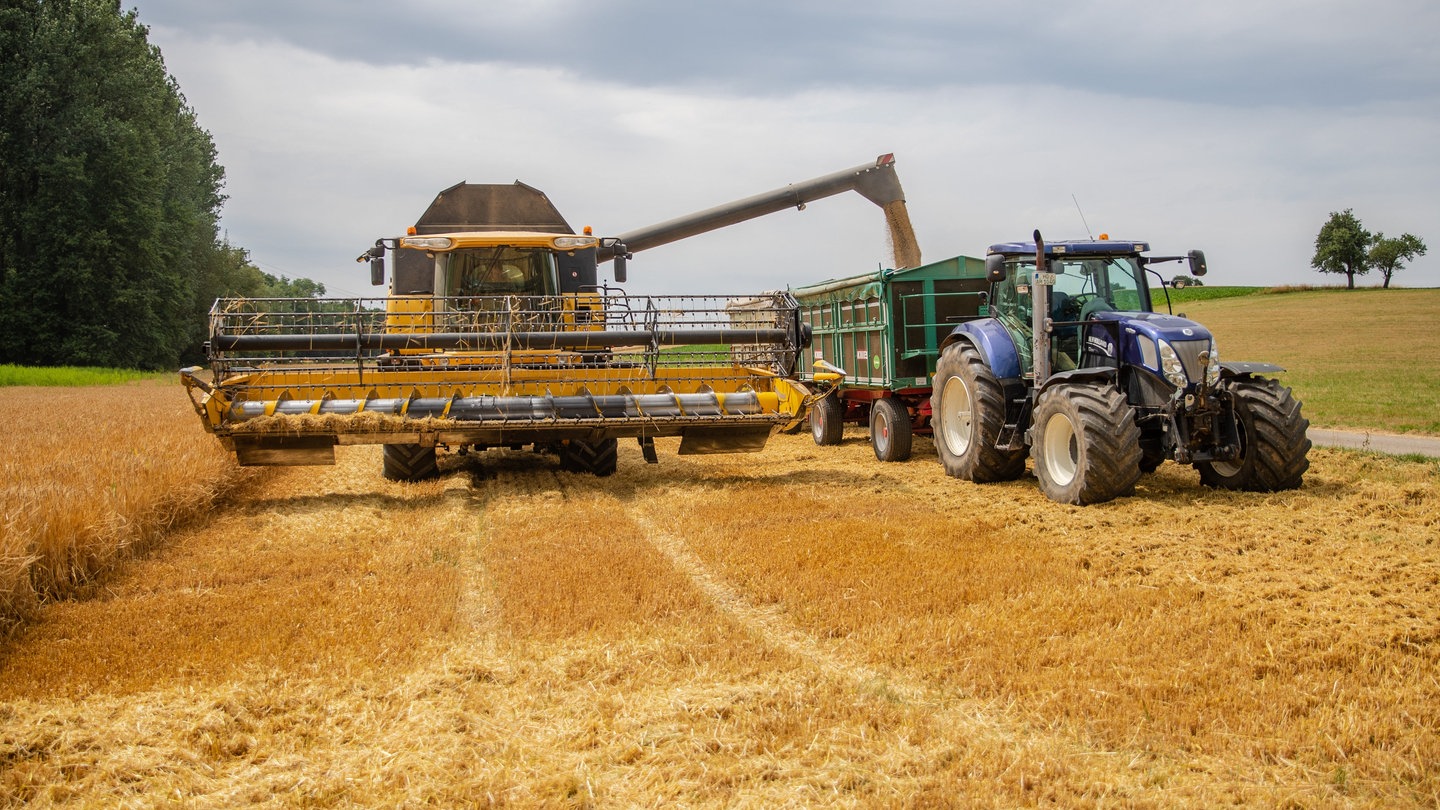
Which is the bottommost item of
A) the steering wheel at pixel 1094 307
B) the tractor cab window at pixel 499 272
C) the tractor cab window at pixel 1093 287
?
the steering wheel at pixel 1094 307

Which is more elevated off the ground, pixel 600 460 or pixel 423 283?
pixel 423 283

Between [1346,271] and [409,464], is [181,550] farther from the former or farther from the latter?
[1346,271]

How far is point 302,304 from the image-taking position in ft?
32.6

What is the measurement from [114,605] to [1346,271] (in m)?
84.1

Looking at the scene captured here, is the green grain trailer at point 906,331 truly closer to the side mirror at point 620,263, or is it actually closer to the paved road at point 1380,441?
the side mirror at point 620,263

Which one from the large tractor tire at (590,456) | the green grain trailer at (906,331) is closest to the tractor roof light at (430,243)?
the large tractor tire at (590,456)

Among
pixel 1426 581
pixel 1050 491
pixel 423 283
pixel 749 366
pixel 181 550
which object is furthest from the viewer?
pixel 423 283

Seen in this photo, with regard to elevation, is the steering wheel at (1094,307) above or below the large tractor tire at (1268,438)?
above

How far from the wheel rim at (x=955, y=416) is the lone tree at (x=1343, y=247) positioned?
73960mm

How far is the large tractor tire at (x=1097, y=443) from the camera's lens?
26.0 ft

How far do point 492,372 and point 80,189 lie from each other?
107ft

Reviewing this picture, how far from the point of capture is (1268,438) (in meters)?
8.05

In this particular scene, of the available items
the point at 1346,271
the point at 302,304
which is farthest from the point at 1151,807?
the point at 1346,271

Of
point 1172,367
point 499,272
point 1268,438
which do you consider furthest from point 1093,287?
point 499,272
